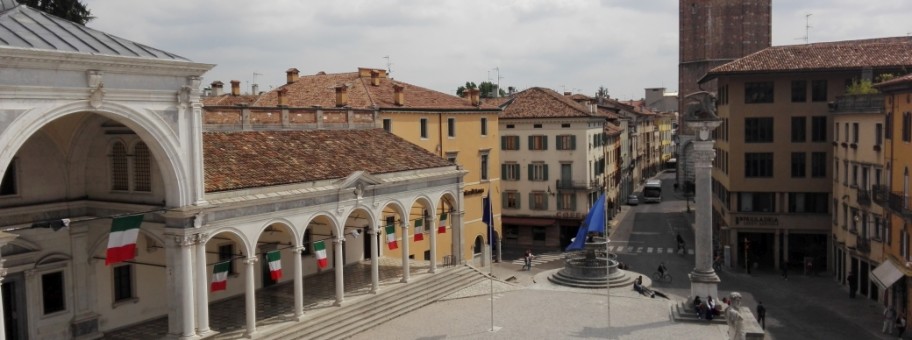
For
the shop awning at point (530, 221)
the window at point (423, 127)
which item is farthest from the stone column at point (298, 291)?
the shop awning at point (530, 221)

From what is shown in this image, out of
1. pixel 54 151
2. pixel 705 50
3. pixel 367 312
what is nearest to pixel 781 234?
pixel 367 312

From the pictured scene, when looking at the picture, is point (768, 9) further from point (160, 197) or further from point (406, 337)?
point (160, 197)

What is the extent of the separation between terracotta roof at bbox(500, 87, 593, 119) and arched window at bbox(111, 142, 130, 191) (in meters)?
37.2

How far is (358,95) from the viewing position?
41438 millimetres

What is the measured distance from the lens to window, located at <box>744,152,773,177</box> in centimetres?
4691

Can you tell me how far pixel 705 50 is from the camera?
7812 centimetres

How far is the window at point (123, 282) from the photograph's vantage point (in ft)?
83.1

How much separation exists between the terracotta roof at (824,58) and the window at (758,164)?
5.24m

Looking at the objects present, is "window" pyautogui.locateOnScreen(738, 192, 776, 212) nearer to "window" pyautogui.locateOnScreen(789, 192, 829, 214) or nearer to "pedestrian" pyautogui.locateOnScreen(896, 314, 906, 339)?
"window" pyautogui.locateOnScreen(789, 192, 829, 214)

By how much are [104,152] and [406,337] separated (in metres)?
12.0

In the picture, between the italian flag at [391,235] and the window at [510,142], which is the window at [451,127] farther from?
the italian flag at [391,235]

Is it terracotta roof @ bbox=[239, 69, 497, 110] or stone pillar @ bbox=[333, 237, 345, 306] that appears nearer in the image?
stone pillar @ bbox=[333, 237, 345, 306]

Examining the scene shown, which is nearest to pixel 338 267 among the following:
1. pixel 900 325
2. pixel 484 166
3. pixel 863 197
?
pixel 484 166

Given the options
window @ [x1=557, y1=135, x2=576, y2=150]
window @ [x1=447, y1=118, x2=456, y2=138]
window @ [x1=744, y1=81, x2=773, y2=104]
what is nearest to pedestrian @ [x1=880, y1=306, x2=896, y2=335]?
window @ [x1=744, y1=81, x2=773, y2=104]
